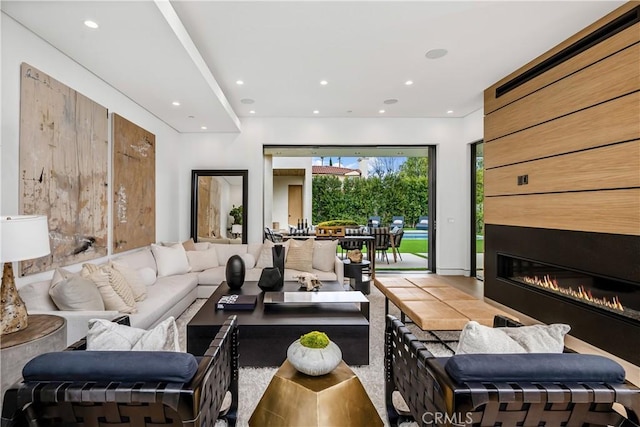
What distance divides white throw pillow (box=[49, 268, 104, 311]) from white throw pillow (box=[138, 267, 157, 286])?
130 centimetres

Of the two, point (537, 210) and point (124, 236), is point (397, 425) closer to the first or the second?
point (537, 210)

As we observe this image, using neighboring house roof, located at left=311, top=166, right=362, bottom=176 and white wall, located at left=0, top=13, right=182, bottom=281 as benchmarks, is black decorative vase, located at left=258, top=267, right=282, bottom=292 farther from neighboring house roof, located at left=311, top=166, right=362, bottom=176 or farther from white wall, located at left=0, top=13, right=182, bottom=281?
neighboring house roof, located at left=311, top=166, right=362, bottom=176

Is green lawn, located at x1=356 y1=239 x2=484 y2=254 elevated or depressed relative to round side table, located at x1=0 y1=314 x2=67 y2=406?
depressed

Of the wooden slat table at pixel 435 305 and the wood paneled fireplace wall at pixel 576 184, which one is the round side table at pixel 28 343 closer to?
the wooden slat table at pixel 435 305

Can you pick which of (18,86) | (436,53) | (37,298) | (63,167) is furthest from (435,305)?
(18,86)

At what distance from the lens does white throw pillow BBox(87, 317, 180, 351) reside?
4.54 feet

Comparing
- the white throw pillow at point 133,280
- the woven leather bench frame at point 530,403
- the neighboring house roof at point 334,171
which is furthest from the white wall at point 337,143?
the woven leather bench frame at point 530,403

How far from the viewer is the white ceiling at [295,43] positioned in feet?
8.71

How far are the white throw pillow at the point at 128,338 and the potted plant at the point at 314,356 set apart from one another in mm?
597

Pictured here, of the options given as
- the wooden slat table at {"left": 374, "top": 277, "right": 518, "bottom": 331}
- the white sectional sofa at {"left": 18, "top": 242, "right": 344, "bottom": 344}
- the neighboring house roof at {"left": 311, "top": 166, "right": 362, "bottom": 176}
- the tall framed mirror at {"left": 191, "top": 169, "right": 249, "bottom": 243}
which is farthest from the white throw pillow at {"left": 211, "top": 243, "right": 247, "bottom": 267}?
the neighboring house roof at {"left": 311, "top": 166, "right": 362, "bottom": 176}

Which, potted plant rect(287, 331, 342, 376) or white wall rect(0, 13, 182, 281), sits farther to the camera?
white wall rect(0, 13, 182, 281)

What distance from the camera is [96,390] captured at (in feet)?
3.57

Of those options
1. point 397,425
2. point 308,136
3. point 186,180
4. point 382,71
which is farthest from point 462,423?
point 186,180

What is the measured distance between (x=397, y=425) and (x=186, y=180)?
18.7 feet
